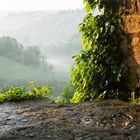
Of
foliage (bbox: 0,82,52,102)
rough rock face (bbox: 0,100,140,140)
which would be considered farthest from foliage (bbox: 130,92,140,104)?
foliage (bbox: 0,82,52,102)

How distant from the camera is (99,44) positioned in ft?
22.5

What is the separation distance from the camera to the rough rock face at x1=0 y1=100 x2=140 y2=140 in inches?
158

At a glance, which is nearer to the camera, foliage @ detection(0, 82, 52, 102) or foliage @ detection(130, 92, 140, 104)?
foliage @ detection(130, 92, 140, 104)

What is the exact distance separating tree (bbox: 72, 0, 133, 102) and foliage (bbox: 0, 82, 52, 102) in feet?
2.11

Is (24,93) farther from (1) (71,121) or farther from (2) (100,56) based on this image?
(1) (71,121)

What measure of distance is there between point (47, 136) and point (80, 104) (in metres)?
1.68

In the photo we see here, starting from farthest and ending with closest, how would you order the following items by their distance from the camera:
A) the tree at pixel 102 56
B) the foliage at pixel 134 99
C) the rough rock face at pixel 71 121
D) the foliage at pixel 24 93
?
the tree at pixel 102 56, the foliage at pixel 24 93, the foliage at pixel 134 99, the rough rock face at pixel 71 121

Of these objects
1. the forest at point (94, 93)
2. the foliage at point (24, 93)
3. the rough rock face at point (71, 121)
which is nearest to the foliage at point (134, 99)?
the forest at point (94, 93)

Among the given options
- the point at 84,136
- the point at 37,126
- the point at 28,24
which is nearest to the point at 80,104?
the point at 37,126

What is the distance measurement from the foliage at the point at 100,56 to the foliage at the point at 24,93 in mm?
644

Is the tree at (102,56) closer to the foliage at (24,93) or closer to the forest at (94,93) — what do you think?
the forest at (94,93)

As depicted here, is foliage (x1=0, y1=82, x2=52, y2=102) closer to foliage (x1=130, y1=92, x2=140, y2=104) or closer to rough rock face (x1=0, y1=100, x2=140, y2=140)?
rough rock face (x1=0, y1=100, x2=140, y2=140)

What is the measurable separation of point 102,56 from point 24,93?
1.47 meters

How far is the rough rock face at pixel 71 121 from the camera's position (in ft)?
13.2
